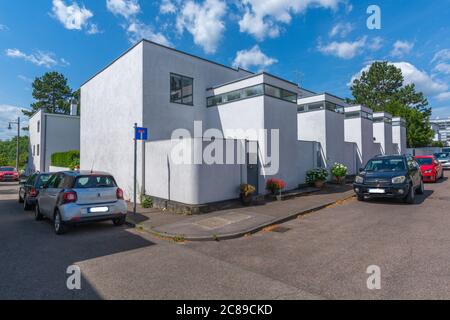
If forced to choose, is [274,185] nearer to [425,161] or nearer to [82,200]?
[82,200]

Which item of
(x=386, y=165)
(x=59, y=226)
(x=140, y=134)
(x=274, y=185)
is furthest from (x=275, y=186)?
(x=59, y=226)

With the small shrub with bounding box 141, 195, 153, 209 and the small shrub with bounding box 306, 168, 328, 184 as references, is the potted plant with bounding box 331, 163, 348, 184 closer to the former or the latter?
the small shrub with bounding box 306, 168, 328, 184

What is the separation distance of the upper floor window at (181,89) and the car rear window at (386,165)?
8.78 meters

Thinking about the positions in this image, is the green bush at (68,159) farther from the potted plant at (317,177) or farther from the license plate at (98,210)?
the potted plant at (317,177)

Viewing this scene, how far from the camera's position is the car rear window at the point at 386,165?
998 cm

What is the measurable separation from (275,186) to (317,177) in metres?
3.53

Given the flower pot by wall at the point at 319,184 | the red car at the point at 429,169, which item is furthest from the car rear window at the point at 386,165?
the red car at the point at 429,169

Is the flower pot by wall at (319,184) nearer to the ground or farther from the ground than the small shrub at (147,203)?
farther from the ground

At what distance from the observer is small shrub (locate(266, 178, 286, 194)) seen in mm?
10552

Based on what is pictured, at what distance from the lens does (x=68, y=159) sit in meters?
18.9

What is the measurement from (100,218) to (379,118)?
23.4 m

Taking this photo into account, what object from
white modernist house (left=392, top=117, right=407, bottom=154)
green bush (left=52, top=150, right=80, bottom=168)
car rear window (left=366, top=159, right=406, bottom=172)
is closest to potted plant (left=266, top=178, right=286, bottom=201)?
car rear window (left=366, top=159, right=406, bottom=172)

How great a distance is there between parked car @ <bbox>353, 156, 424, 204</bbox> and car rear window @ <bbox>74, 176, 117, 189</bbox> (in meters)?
9.01
